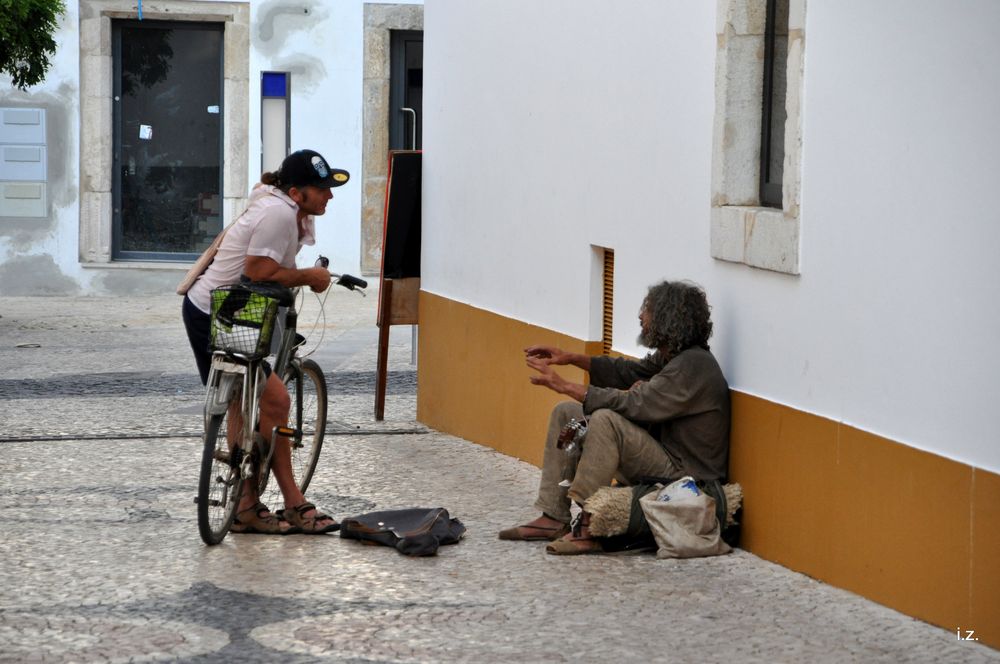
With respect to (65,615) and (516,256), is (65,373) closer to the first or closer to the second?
(516,256)

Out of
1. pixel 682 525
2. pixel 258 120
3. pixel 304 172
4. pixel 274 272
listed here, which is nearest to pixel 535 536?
pixel 682 525

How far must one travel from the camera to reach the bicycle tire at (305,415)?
25.3ft

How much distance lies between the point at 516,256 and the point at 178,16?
39.3 ft

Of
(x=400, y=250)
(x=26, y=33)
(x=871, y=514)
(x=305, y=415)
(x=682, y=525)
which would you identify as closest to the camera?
(x=871, y=514)

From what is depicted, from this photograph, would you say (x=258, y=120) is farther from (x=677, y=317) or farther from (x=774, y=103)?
(x=677, y=317)

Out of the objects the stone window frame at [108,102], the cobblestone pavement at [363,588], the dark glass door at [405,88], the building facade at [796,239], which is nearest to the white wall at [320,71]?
the stone window frame at [108,102]

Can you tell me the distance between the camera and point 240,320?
6832 mm

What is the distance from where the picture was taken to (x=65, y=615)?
5668mm

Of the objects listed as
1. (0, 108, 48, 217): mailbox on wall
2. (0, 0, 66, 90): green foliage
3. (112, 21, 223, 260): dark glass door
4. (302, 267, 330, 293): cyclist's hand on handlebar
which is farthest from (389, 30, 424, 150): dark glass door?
(302, 267, 330, 293): cyclist's hand on handlebar

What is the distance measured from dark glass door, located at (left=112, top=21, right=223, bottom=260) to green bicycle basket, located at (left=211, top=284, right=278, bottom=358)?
14212 mm

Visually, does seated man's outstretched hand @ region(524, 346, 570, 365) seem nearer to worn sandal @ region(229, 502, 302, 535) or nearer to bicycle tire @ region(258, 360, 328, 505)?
bicycle tire @ region(258, 360, 328, 505)

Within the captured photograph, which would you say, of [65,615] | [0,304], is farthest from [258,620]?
[0,304]

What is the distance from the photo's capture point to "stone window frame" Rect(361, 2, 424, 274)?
65.6 ft

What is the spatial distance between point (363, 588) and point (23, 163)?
49.7ft
